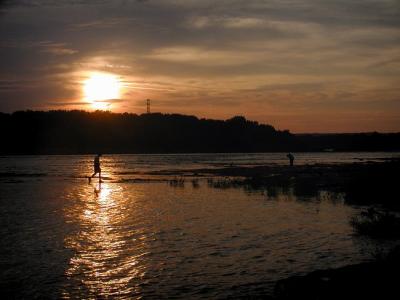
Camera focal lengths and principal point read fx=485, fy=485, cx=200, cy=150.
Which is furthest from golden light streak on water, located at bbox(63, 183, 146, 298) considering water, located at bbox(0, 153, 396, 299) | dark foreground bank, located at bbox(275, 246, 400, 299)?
dark foreground bank, located at bbox(275, 246, 400, 299)

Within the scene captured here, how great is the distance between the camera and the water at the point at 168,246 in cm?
1123

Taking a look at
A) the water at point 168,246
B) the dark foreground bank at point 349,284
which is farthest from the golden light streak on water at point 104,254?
the dark foreground bank at point 349,284

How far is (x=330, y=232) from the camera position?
687 inches

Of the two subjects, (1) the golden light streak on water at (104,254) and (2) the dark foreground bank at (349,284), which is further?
(1) the golden light streak on water at (104,254)

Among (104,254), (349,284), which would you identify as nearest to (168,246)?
(104,254)

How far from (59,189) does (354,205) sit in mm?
21139

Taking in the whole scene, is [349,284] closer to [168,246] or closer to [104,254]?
[168,246]

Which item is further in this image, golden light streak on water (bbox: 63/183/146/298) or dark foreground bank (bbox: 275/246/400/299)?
golden light streak on water (bbox: 63/183/146/298)

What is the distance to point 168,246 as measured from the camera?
1528 centimetres

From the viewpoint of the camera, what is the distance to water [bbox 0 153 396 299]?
36.8ft

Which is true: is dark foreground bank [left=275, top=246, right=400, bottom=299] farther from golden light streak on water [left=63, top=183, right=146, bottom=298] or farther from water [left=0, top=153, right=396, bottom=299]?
golden light streak on water [left=63, top=183, right=146, bottom=298]

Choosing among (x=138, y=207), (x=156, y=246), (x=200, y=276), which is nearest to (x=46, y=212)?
(x=138, y=207)

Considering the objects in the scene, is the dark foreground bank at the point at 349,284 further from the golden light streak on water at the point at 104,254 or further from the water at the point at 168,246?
the golden light streak on water at the point at 104,254

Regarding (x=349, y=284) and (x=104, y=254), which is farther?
(x=104, y=254)
